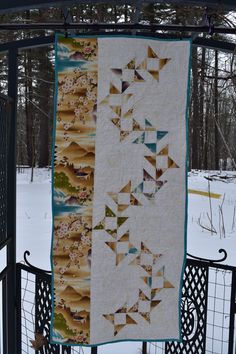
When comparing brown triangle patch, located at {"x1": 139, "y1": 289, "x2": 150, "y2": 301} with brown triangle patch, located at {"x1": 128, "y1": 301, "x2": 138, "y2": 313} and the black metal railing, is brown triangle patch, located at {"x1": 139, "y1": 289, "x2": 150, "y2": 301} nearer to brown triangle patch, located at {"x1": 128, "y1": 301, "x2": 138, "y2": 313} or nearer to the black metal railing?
brown triangle patch, located at {"x1": 128, "y1": 301, "x2": 138, "y2": 313}

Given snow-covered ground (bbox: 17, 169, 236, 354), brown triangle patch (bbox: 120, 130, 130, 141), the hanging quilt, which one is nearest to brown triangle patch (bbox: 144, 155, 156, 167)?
the hanging quilt

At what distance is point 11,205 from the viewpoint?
1999 mm

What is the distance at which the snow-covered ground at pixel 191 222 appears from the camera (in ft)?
14.9

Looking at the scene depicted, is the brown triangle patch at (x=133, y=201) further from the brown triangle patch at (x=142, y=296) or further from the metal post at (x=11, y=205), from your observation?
the metal post at (x=11, y=205)

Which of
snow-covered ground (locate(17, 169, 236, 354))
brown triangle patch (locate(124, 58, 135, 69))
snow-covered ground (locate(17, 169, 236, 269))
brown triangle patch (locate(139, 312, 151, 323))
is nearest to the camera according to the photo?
brown triangle patch (locate(124, 58, 135, 69))

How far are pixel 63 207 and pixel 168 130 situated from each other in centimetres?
62

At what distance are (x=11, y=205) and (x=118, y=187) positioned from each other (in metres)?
0.56

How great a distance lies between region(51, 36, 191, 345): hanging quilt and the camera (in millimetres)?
1842

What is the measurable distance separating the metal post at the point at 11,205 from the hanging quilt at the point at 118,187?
260 millimetres

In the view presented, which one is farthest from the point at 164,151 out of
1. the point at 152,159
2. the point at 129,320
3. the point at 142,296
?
the point at 129,320

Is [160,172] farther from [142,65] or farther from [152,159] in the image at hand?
[142,65]

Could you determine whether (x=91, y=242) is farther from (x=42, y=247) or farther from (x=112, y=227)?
(x=42, y=247)

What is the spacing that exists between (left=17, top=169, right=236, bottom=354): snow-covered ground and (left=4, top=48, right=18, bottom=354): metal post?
822 mm

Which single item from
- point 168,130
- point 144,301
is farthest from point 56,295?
point 168,130
